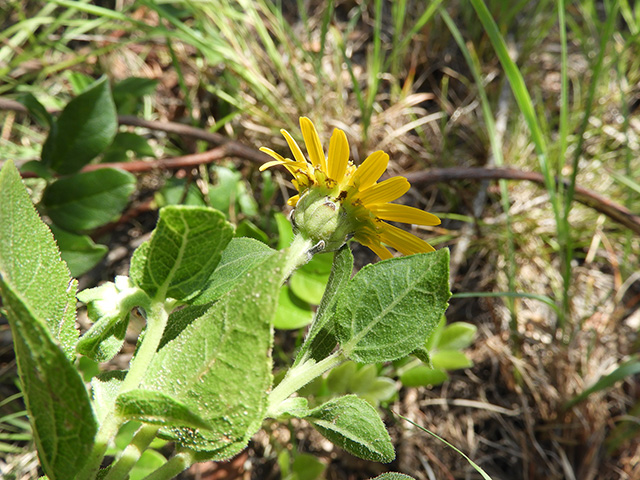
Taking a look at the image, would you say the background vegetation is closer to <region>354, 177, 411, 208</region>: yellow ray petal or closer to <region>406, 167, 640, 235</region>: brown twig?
<region>406, 167, 640, 235</region>: brown twig

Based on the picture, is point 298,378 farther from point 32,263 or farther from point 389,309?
point 32,263

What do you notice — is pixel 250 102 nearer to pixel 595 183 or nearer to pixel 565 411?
pixel 595 183

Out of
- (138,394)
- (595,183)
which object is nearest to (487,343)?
(595,183)

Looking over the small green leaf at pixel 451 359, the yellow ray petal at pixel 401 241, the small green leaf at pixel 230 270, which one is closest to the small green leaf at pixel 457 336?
the small green leaf at pixel 451 359

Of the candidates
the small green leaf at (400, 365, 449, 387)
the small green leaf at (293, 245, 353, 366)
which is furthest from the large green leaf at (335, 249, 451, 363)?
the small green leaf at (400, 365, 449, 387)

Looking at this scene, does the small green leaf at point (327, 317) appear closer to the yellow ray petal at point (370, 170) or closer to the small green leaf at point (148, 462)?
the yellow ray petal at point (370, 170)

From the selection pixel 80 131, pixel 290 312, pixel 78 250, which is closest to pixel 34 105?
pixel 80 131
